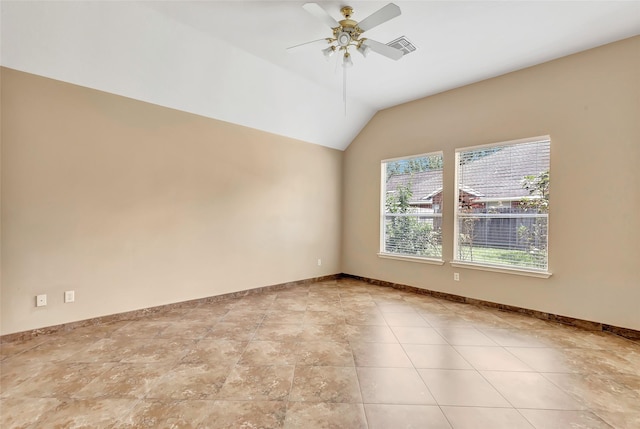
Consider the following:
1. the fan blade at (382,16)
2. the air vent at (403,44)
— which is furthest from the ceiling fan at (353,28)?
the air vent at (403,44)

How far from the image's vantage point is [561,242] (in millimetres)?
3355

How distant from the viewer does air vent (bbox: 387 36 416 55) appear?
3.04 metres

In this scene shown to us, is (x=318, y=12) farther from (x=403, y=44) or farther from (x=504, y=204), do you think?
(x=504, y=204)

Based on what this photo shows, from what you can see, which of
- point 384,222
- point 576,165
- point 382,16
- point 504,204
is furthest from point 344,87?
point 576,165

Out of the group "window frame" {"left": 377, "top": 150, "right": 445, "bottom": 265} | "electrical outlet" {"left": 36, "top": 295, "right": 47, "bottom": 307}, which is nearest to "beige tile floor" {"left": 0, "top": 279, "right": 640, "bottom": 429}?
"electrical outlet" {"left": 36, "top": 295, "right": 47, "bottom": 307}

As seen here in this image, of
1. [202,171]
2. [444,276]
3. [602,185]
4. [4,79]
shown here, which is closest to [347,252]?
[444,276]

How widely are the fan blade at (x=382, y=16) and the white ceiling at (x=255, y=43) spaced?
1.19 feet

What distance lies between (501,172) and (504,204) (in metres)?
0.45

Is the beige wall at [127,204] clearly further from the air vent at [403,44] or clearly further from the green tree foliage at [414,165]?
the air vent at [403,44]

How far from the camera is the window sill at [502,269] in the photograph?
137 inches

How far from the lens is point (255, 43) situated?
10.5ft

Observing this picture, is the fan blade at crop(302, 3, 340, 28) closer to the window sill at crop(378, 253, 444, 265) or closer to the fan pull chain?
the fan pull chain

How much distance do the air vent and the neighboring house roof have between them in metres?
1.90

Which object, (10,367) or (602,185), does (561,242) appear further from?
(10,367)
